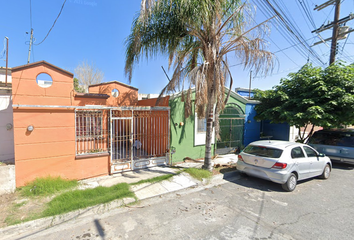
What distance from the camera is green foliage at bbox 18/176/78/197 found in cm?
451

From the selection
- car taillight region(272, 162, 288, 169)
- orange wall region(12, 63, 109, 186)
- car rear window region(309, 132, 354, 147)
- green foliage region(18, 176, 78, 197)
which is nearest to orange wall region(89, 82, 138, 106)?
orange wall region(12, 63, 109, 186)

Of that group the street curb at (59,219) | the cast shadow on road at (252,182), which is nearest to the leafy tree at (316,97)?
the cast shadow on road at (252,182)

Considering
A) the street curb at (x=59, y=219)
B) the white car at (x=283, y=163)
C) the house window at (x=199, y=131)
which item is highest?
the house window at (x=199, y=131)

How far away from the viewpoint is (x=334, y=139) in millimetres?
7996

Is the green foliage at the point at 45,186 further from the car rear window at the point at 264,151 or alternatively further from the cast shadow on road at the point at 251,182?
the car rear window at the point at 264,151

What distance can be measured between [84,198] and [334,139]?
33.8 ft

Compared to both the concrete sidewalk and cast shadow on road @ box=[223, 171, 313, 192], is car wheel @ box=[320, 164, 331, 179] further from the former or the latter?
the concrete sidewalk

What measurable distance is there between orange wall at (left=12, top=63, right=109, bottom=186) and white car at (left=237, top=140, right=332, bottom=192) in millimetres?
5386

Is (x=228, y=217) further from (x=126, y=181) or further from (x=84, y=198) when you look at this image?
(x=84, y=198)

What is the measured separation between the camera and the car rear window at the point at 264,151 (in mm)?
5365

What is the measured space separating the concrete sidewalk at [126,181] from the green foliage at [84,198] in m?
0.13

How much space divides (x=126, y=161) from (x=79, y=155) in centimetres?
158

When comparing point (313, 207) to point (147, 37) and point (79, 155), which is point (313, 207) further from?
point (147, 37)

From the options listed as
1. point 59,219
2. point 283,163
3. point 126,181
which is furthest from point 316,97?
point 59,219
